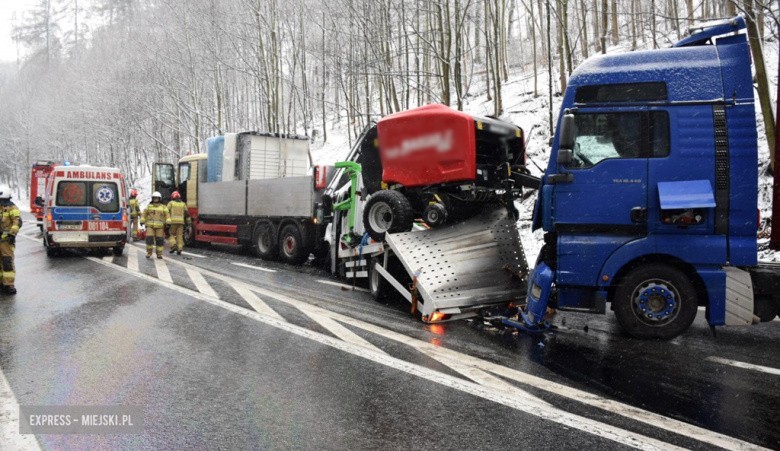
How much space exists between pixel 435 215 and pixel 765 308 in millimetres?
3657

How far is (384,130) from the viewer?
742 cm

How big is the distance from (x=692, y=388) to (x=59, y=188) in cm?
1337

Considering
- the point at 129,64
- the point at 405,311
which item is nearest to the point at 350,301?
the point at 405,311

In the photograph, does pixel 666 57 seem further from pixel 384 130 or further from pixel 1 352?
pixel 1 352

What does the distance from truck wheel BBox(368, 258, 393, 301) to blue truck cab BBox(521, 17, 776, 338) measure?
8.43 feet

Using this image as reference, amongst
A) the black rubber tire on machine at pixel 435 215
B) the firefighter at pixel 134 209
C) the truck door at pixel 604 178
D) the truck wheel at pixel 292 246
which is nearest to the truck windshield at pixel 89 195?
the truck wheel at pixel 292 246

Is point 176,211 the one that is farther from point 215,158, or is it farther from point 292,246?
point 292,246

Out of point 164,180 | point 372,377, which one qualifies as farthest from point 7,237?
point 164,180

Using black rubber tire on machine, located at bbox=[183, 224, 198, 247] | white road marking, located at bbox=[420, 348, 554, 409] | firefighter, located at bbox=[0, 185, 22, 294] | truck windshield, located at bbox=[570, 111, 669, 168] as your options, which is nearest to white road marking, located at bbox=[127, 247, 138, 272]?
black rubber tire on machine, located at bbox=[183, 224, 198, 247]

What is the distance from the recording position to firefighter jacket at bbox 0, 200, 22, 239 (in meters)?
7.70

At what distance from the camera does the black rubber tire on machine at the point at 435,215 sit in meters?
6.77

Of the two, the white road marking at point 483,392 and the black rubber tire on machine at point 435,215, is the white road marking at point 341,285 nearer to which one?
the black rubber tire on machine at point 435,215

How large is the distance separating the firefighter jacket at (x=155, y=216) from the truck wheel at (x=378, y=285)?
704 centimetres

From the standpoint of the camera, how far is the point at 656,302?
4.86 m
